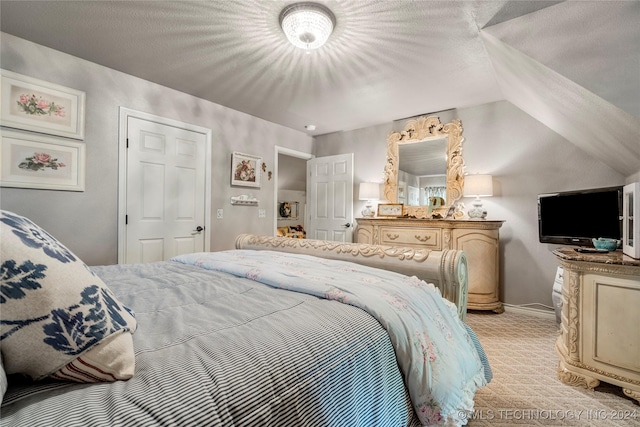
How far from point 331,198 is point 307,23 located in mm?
2933

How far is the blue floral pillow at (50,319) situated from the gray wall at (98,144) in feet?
7.97

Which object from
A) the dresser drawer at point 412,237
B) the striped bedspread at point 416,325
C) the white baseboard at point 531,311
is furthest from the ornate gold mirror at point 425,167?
the striped bedspread at point 416,325

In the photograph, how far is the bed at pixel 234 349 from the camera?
20.7 inches

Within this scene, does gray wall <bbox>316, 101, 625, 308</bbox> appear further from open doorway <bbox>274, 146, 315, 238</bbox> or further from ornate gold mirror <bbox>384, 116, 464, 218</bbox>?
open doorway <bbox>274, 146, 315, 238</bbox>

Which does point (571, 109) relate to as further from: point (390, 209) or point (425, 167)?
point (390, 209)

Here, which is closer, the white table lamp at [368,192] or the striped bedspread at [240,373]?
the striped bedspread at [240,373]

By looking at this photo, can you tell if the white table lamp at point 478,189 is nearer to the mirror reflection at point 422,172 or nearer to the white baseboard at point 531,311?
the mirror reflection at point 422,172

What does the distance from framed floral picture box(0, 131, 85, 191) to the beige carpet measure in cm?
337

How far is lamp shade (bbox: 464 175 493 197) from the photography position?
3365mm

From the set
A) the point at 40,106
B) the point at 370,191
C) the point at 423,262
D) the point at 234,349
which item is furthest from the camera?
the point at 370,191

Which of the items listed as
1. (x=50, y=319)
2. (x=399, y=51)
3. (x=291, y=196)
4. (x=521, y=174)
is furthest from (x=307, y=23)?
(x=291, y=196)

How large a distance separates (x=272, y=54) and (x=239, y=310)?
2291 mm

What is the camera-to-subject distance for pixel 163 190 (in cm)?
A: 319

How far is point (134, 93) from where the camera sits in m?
2.96
